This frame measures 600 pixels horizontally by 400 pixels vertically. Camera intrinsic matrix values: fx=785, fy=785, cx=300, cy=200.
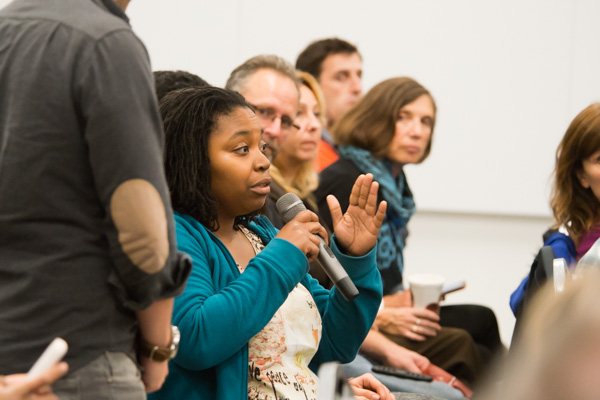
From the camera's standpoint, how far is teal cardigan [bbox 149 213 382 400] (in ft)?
4.52

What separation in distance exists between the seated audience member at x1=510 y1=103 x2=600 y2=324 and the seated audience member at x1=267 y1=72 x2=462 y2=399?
0.40 m

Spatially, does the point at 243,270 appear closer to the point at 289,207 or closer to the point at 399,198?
the point at 289,207

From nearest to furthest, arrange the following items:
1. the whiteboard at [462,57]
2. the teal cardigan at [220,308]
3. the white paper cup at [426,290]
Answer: the teal cardigan at [220,308] < the white paper cup at [426,290] < the whiteboard at [462,57]

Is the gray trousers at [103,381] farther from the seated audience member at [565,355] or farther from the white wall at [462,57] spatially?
the white wall at [462,57]

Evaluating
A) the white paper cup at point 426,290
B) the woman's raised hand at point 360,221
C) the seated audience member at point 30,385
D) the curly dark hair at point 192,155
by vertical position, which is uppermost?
the curly dark hair at point 192,155

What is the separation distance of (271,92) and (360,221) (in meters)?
0.96

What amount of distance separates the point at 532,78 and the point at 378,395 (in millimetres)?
4040

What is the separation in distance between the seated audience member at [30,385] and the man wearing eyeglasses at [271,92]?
1.48m

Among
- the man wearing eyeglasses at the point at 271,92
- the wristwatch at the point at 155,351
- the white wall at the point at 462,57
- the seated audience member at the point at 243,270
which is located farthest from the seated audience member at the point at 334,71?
the wristwatch at the point at 155,351

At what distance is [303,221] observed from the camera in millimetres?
1488

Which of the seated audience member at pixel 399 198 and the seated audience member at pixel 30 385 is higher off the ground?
the seated audience member at pixel 30 385

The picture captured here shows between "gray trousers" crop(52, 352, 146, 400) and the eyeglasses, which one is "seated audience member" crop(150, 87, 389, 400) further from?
the eyeglasses

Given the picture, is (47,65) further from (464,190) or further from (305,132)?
(464,190)

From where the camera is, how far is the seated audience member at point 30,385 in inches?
38.3
